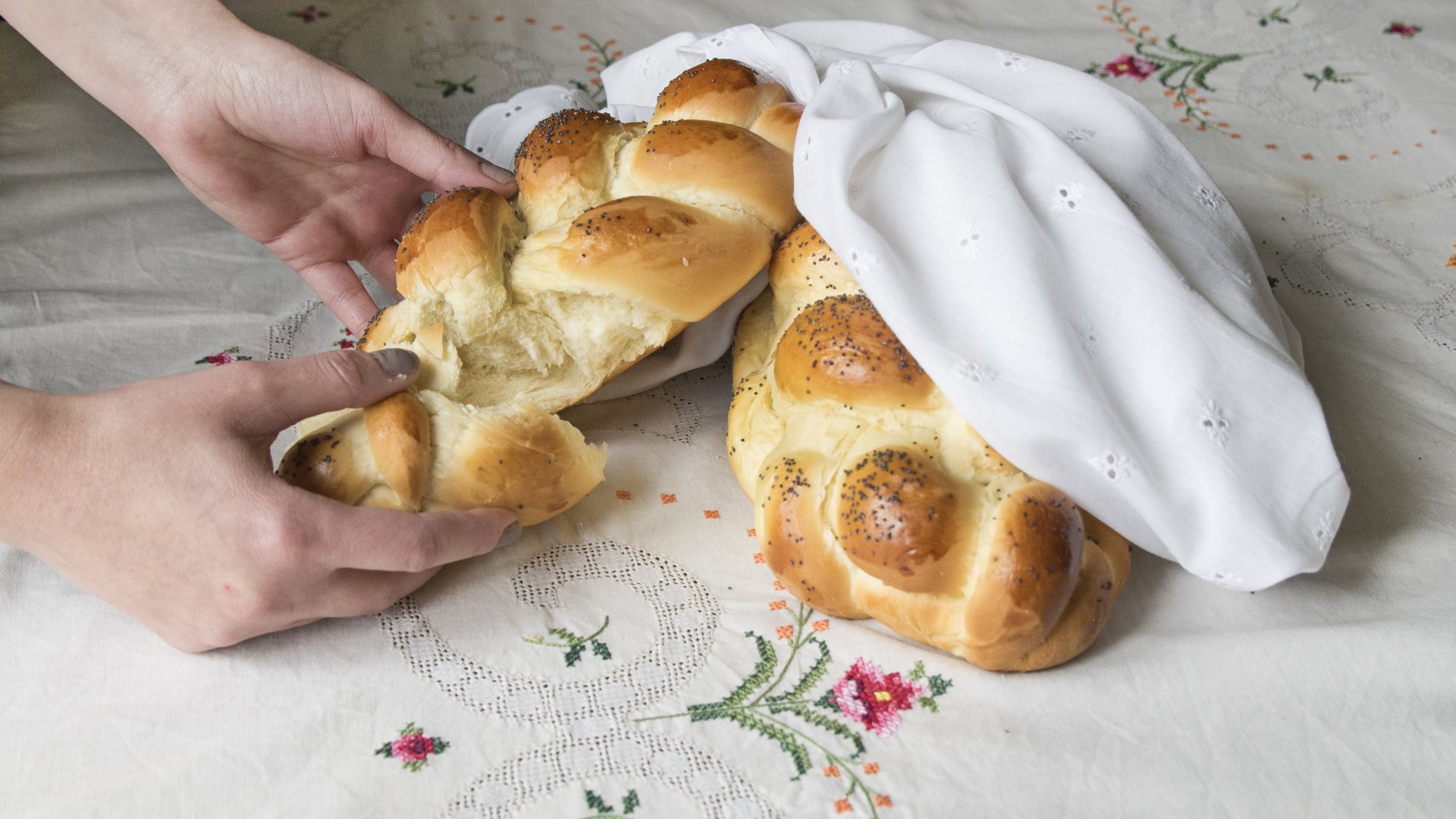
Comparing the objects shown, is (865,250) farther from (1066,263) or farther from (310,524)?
(310,524)

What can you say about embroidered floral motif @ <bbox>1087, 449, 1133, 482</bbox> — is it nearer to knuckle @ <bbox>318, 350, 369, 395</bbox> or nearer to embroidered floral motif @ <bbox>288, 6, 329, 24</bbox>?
knuckle @ <bbox>318, 350, 369, 395</bbox>

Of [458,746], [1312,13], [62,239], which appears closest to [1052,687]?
[458,746]

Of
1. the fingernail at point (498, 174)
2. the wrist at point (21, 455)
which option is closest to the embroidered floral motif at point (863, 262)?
the fingernail at point (498, 174)

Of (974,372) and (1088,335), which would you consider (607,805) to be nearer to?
(974,372)

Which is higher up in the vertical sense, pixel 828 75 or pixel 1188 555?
pixel 828 75

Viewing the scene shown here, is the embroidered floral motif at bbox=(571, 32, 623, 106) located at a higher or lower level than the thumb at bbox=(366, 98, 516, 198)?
lower

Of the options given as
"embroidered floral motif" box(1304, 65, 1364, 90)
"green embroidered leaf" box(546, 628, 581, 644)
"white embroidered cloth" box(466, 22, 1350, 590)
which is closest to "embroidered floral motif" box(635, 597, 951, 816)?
"green embroidered leaf" box(546, 628, 581, 644)
